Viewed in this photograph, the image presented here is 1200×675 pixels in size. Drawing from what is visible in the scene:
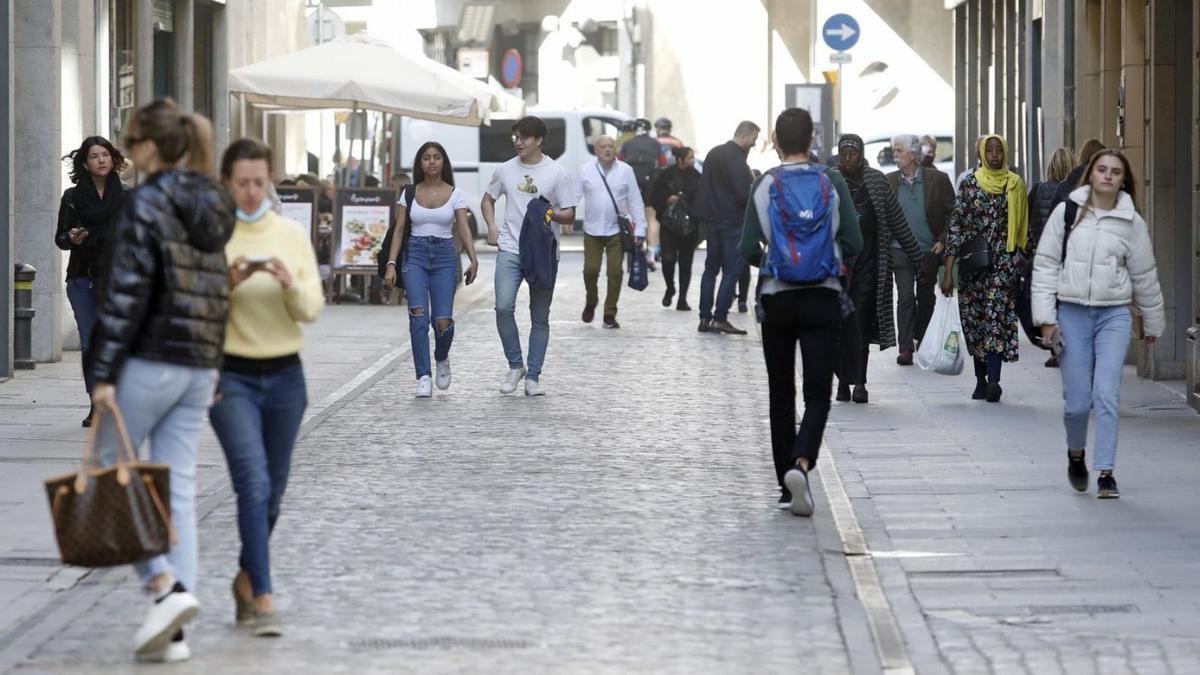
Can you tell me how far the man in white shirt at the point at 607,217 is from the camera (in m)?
19.8

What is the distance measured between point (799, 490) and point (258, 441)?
3166 millimetres

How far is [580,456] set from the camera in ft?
38.3

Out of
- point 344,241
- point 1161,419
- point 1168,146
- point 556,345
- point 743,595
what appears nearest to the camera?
point 743,595

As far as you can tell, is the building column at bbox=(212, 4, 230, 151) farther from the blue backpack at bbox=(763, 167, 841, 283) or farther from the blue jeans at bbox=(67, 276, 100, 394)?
the blue backpack at bbox=(763, 167, 841, 283)

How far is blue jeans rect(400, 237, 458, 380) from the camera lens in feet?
47.3

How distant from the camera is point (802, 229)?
9.58 metres

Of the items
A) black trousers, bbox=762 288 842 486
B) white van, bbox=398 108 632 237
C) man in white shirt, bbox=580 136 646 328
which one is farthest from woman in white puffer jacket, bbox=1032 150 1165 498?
white van, bbox=398 108 632 237

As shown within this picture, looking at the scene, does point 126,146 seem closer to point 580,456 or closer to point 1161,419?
point 580,456

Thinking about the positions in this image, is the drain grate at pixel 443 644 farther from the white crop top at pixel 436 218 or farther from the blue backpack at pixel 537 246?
the blue backpack at pixel 537 246

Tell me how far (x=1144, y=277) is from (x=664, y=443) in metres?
3.18

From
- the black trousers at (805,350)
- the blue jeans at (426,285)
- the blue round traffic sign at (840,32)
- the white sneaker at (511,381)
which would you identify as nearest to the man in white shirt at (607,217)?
the white sneaker at (511,381)

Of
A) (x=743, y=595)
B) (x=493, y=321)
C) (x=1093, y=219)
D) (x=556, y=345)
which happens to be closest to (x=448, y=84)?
(x=493, y=321)

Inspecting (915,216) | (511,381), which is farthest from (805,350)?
(915,216)

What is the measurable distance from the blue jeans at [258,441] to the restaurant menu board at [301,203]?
16651mm
